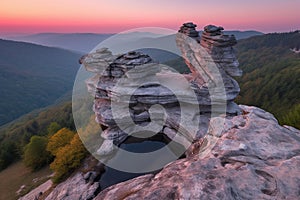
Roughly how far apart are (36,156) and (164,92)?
26.1m

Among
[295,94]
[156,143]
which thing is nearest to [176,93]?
[156,143]

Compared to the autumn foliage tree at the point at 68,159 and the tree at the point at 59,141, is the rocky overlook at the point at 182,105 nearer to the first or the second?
the autumn foliage tree at the point at 68,159

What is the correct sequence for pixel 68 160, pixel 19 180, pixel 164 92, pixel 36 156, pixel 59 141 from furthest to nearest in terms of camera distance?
pixel 36 156 < pixel 19 180 < pixel 59 141 < pixel 68 160 < pixel 164 92

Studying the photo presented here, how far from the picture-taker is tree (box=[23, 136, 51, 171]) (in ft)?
126

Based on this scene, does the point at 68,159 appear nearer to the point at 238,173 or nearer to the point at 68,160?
the point at 68,160

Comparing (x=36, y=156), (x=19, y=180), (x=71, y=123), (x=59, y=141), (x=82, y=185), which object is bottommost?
(x=71, y=123)

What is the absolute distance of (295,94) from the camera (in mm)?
80312

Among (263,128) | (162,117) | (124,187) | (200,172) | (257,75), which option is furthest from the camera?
(257,75)

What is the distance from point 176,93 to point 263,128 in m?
12.1

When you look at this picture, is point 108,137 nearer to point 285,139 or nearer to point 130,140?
point 130,140

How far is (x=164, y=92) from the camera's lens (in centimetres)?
2809

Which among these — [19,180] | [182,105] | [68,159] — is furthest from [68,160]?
[182,105]

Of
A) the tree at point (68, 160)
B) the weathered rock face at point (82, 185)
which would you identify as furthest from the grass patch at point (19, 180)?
the weathered rock face at point (82, 185)

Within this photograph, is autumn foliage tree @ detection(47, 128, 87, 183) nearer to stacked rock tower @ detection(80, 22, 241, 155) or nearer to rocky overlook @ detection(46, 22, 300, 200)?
rocky overlook @ detection(46, 22, 300, 200)
